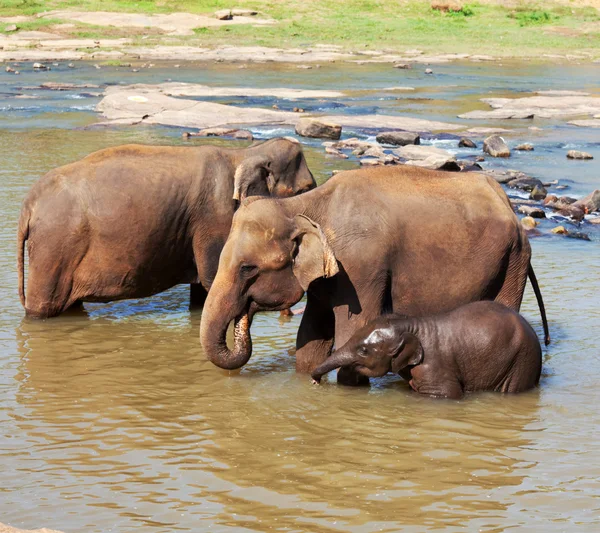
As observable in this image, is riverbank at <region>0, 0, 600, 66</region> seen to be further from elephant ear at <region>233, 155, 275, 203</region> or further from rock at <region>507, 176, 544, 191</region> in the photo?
elephant ear at <region>233, 155, 275, 203</region>

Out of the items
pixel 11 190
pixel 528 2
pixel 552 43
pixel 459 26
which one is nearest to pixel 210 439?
pixel 11 190

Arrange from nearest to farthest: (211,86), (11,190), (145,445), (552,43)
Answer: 1. (145,445)
2. (11,190)
3. (211,86)
4. (552,43)

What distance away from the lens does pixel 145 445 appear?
20.2 ft

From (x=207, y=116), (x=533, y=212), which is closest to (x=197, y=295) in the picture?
(x=533, y=212)

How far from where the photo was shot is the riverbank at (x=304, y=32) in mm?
38656

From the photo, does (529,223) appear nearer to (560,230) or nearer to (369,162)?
(560,230)

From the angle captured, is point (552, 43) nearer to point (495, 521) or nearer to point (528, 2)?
point (528, 2)

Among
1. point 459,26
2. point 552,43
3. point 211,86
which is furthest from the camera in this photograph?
point 459,26

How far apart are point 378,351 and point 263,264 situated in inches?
35.6

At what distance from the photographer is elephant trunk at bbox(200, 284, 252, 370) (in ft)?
21.9

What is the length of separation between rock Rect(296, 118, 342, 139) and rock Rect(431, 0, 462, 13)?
102 ft

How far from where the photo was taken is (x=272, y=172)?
8.54 m

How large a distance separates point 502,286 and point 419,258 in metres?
0.76

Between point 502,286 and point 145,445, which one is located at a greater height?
point 502,286
